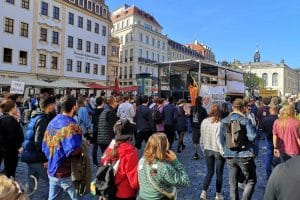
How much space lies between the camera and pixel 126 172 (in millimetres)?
4160

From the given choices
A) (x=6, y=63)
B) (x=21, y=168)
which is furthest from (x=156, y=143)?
(x=6, y=63)

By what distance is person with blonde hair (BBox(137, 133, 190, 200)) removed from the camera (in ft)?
13.0

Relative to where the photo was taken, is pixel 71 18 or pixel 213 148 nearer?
pixel 213 148

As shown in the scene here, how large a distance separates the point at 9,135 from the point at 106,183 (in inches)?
120

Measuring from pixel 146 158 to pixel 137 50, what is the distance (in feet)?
242

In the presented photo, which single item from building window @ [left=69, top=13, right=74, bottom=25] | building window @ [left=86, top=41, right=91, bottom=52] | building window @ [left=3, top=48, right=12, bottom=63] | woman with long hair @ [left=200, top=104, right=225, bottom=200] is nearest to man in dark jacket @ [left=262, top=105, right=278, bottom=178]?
woman with long hair @ [left=200, top=104, right=225, bottom=200]

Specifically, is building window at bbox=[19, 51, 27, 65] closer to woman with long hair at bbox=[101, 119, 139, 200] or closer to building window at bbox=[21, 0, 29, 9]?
building window at bbox=[21, 0, 29, 9]

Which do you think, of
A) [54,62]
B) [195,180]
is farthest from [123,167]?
[54,62]

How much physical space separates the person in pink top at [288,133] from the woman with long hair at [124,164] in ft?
12.3

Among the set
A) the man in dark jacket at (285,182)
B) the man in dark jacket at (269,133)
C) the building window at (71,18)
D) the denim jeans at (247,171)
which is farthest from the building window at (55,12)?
the man in dark jacket at (285,182)

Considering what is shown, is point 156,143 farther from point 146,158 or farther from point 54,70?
point 54,70

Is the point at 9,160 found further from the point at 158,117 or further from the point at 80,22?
the point at 80,22

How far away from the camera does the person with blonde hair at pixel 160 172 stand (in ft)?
13.0

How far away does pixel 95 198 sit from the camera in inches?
268
